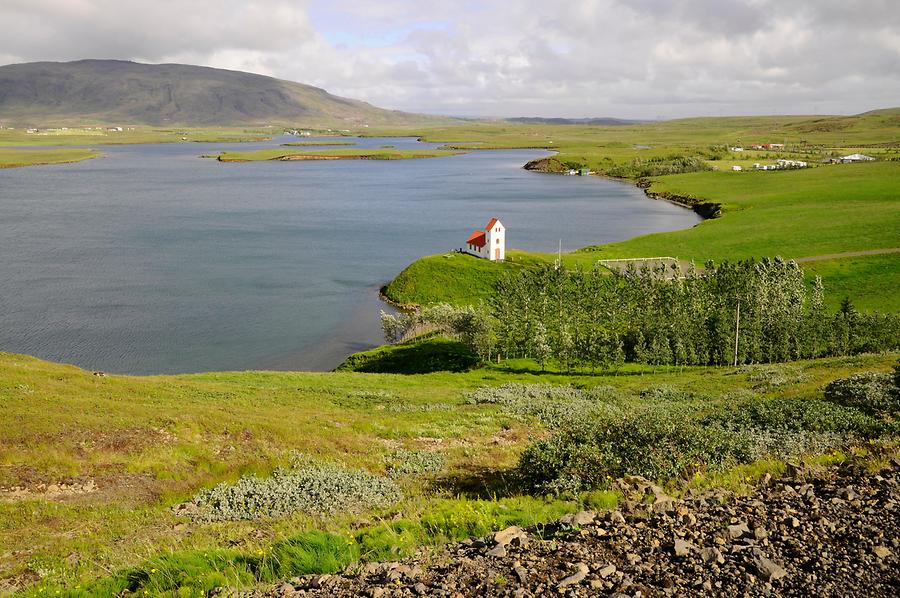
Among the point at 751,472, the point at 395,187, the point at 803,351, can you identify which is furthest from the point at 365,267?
the point at 395,187

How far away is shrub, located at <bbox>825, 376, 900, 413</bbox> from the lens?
21.9 m

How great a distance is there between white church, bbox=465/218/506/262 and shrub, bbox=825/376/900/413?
5977 centimetres

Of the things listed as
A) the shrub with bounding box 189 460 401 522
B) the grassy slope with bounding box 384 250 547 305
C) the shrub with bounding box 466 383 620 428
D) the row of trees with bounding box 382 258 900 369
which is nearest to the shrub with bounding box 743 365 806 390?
the shrub with bounding box 466 383 620 428

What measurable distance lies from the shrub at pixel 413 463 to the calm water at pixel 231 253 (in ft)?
119

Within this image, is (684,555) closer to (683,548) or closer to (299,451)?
(683,548)

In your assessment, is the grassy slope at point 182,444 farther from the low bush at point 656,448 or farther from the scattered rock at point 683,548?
the scattered rock at point 683,548

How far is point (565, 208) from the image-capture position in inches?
5896

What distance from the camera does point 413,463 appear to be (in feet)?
73.7

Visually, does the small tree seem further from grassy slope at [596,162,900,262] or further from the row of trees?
grassy slope at [596,162,900,262]

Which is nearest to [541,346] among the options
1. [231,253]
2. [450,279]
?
[450,279]

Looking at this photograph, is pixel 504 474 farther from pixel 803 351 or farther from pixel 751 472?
pixel 803 351

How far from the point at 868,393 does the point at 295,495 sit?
21.2 meters

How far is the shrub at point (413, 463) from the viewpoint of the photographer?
2162 centimetres

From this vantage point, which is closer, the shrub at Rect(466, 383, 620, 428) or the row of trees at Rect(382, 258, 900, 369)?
the shrub at Rect(466, 383, 620, 428)
